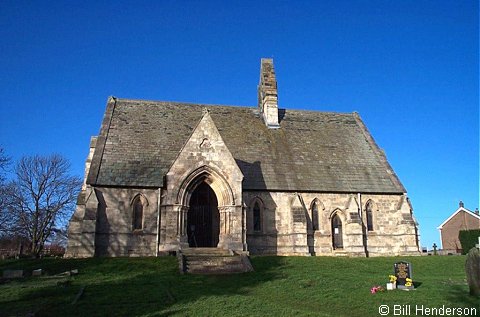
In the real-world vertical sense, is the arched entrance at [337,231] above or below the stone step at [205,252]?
above

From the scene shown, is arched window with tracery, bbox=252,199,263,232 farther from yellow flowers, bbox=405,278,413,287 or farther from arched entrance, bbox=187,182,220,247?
yellow flowers, bbox=405,278,413,287

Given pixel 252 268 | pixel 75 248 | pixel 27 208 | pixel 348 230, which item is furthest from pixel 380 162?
pixel 27 208

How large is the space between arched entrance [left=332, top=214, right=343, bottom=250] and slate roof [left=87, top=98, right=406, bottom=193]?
79.7 inches

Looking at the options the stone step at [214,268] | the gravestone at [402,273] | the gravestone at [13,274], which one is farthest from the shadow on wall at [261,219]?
the gravestone at [13,274]

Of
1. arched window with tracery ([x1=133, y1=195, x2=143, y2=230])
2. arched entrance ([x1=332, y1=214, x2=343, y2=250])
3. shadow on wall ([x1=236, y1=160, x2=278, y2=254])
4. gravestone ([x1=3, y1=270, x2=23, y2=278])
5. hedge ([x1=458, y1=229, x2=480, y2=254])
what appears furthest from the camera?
hedge ([x1=458, y1=229, x2=480, y2=254])

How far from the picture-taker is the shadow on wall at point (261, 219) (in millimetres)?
27484

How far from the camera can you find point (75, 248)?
79.9 feet

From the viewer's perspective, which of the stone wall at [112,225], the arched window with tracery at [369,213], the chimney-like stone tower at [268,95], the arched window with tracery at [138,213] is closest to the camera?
the stone wall at [112,225]

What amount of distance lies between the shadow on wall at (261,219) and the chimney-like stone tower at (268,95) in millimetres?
7365

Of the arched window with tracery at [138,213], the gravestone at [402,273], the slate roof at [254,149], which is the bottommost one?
the gravestone at [402,273]

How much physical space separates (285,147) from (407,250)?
11166mm

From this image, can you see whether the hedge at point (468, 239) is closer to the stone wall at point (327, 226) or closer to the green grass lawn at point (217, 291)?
the stone wall at point (327, 226)

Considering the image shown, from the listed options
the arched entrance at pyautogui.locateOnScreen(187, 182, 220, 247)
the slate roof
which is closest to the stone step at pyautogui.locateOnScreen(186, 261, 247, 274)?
the arched entrance at pyautogui.locateOnScreen(187, 182, 220, 247)

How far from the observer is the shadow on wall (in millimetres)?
27484
